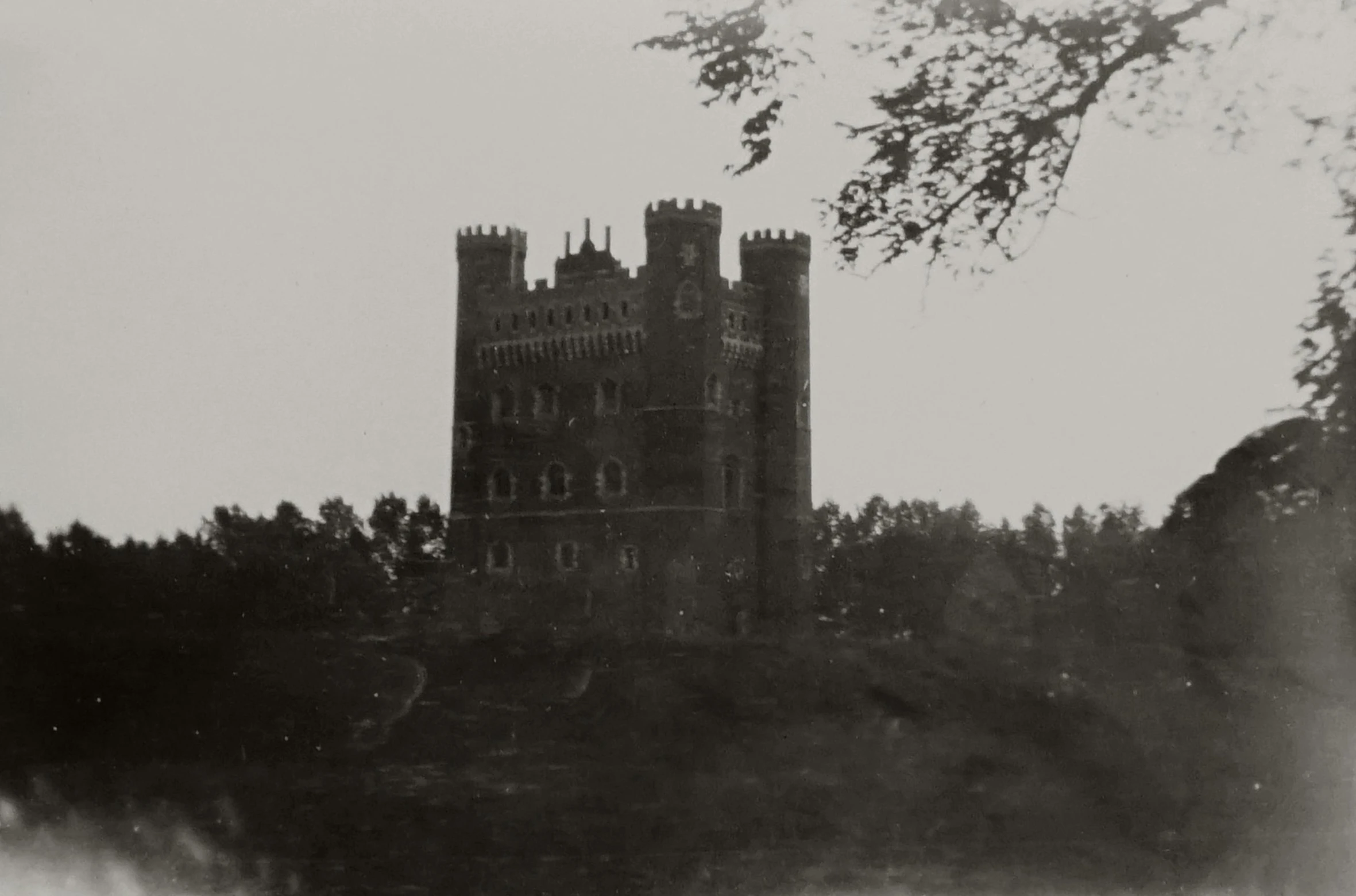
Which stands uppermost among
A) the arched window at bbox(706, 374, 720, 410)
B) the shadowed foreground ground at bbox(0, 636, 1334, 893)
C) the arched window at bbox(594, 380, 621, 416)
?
the arched window at bbox(706, 374, 720, 410)

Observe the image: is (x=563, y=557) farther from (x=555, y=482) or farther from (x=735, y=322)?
(x=735, y=322)

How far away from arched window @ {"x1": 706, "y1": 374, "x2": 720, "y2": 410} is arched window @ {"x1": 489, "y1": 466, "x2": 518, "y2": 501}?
636cm

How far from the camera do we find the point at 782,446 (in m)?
21.1

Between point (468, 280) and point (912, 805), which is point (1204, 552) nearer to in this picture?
point (912, 805)

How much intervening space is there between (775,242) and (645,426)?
390 inches

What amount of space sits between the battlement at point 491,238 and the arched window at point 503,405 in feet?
10.3

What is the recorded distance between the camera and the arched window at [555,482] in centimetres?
1736

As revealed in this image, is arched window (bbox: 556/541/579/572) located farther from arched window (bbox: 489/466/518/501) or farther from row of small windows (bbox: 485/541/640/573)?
arched window (bbox: 489/466/518/501)

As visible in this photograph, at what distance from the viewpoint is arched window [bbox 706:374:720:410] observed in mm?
23625

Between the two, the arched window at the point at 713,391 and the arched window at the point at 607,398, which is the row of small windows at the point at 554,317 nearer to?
the arched window at the point at 607,398

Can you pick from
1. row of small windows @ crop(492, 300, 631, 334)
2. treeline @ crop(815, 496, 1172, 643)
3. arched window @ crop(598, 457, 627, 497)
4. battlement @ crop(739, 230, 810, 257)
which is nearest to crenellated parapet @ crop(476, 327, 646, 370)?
row of small windows @ crop(492, 300, 631, 334)

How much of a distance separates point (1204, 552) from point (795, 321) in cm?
1224

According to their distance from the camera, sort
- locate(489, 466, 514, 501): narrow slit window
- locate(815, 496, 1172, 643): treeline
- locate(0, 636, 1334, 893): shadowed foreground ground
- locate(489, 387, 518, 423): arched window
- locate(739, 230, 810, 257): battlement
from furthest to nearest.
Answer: locate(489, 387, 518, 423): arched window → locate(489, 466, 514, 501): narrow slit window → locate(739, 230, 810, 257): battlement → locate(815, 496, 1172, 643): treeline → locate(0, 636, 1334, 893): shadowed foreground ground

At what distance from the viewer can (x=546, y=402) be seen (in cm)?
1977
